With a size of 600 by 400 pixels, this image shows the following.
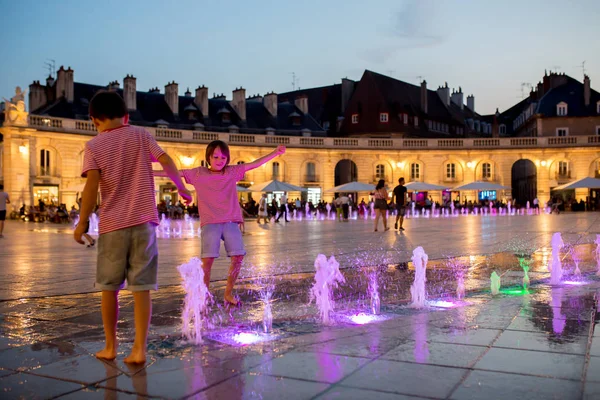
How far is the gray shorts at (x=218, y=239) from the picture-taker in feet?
18.5

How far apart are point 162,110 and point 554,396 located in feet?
Answer: 151

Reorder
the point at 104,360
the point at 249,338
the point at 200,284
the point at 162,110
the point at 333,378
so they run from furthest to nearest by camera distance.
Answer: the point at 162,110
the point at 200,284
the point at 249,338
the point at 104,360
the point at 333,378

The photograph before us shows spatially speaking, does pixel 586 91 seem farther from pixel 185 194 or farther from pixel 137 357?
pixel 137 357

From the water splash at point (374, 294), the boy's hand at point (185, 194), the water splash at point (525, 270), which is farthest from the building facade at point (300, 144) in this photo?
the boy's hand at point (185, 194)

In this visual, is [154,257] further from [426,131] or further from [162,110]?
[426,131]

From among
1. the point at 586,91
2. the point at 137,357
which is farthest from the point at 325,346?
the point at 586,91

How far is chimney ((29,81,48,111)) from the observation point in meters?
45.0

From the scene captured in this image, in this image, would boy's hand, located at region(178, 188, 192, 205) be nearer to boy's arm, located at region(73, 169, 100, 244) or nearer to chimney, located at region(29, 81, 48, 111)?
boy's arm, located at region(73, 169, 100, 244)

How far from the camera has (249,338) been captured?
4219 mm

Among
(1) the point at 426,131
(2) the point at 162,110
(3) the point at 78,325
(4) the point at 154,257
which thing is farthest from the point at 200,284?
(1) the point at 426,131

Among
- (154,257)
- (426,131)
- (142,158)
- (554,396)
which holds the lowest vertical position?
(554,396)

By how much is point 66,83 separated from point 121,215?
4190cm

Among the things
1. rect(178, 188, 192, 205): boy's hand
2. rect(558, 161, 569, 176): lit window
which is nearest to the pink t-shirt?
rect(178, 188, 192, 205): boy's hand

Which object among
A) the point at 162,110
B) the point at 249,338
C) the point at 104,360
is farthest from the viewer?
the point at 162,110
